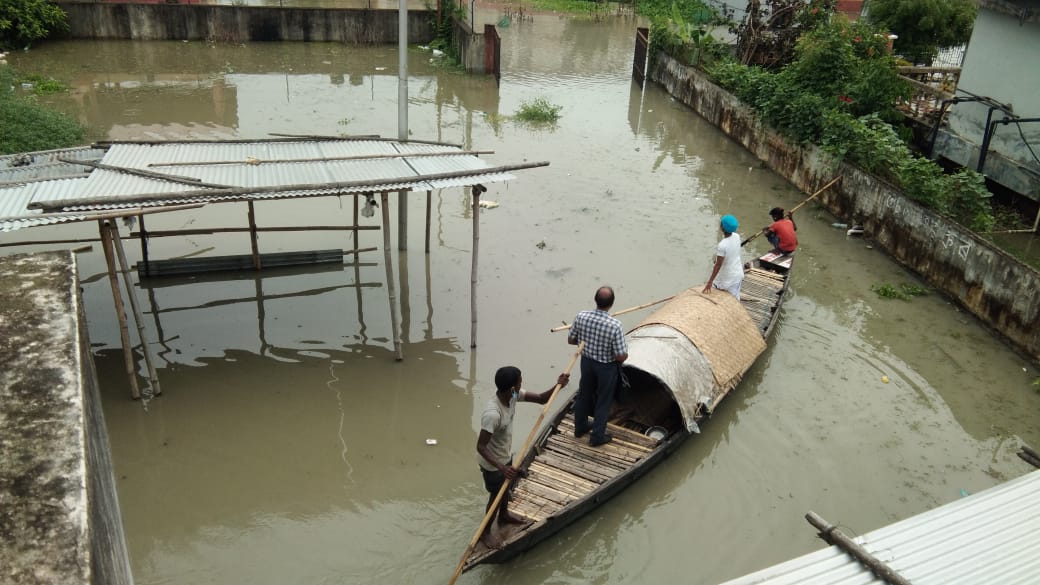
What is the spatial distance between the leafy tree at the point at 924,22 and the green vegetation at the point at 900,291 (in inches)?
422

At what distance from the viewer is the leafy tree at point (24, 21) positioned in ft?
67.7

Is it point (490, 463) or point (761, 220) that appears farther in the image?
Answer: point (761, 220)

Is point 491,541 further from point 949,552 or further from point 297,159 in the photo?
point 297,159

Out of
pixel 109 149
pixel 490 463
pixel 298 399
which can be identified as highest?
pixel 109 149

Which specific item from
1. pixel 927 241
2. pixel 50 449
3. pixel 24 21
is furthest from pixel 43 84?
pixel 927 241

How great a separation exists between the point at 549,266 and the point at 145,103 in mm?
12369

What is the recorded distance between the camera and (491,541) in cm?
573

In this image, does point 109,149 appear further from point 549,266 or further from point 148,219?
point 549,266

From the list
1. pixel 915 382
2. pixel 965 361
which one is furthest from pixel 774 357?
pixel 965 361

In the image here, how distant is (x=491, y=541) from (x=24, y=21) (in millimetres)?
22718

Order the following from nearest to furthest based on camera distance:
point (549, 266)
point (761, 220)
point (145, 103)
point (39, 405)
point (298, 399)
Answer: point (39, 405)
point (298, 399)
point (549, 266)
point (761, 220)
point (145, 103)

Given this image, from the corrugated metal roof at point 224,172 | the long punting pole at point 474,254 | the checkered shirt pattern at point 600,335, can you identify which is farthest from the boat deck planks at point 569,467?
the corrugated metal roof at point 224,172

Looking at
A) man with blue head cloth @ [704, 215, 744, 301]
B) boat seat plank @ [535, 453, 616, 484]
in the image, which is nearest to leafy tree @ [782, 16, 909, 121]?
man with blue head cloth @ [704, 215, 744, 301]

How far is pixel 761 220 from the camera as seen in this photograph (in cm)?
1340
